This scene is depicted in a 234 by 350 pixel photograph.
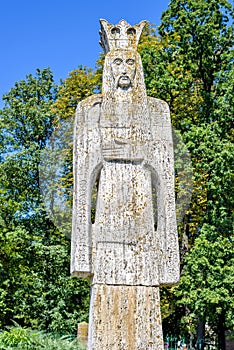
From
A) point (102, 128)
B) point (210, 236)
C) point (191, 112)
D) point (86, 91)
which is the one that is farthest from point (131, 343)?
point (86, 91)

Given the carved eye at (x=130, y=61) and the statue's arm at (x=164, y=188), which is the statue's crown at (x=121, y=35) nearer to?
the carved eye at (x=130, y=61)

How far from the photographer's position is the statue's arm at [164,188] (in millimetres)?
5840

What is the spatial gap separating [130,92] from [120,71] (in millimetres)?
262

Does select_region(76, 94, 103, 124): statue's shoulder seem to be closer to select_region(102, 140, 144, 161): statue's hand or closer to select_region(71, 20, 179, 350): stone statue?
select_region(71, 20, 179, 350): stone statue

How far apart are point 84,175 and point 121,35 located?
5.71 feet

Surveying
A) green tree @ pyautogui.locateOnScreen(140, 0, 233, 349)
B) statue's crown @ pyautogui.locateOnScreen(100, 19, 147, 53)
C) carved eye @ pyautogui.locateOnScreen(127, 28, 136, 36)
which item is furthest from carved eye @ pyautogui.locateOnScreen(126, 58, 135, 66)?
green tree @ pyautogui.locateOnScreen(140, 0, 233, 349)

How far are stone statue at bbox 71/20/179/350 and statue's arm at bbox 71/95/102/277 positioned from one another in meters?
0.01

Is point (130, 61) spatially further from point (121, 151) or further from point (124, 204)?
point (124, 204)

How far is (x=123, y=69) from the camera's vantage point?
244 inches

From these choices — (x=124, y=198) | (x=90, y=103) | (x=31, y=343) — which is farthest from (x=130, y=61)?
(x=31, y=343)

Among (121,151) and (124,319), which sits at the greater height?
(121,151)

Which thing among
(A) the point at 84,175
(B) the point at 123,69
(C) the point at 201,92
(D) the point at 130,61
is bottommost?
(A) the point at 84,175

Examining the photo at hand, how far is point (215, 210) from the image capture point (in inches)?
733

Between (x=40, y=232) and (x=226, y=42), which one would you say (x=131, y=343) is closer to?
(x=226, y=42)
